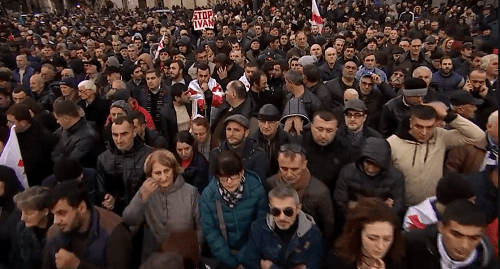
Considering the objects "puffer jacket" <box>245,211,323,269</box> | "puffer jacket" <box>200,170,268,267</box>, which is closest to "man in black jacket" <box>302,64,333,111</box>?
"puffer jacket" <box>200,170,268,267</box>

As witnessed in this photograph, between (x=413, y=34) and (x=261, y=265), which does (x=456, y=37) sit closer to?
(x=413, y=34)

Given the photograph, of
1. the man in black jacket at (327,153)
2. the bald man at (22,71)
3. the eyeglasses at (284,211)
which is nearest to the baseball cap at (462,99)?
the man in black jacket at (327,153)

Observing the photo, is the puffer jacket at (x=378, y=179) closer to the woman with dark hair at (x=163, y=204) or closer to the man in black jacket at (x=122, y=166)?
the woman with dark hair at (x=163, y=204)

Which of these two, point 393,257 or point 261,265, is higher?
point 393,257

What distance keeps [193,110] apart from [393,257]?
140 inches

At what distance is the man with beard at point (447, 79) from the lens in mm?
6086

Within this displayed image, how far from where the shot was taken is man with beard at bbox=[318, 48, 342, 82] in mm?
7023

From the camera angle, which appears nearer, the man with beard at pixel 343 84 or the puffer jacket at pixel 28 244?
the puffer jacket at pixel 28 244

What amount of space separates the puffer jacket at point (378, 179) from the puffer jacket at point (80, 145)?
2510 mm

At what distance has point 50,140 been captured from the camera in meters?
4.50

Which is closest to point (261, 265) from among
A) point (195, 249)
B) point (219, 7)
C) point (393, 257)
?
point (195, 249)

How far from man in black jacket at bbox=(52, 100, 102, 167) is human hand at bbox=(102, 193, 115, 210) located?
2.39 ft

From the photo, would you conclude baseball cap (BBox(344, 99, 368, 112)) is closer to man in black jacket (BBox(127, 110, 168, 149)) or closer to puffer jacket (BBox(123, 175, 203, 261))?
puffer jacket (BBox(123, 175, 203, 261))

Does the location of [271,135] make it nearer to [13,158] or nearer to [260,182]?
[260,182]
